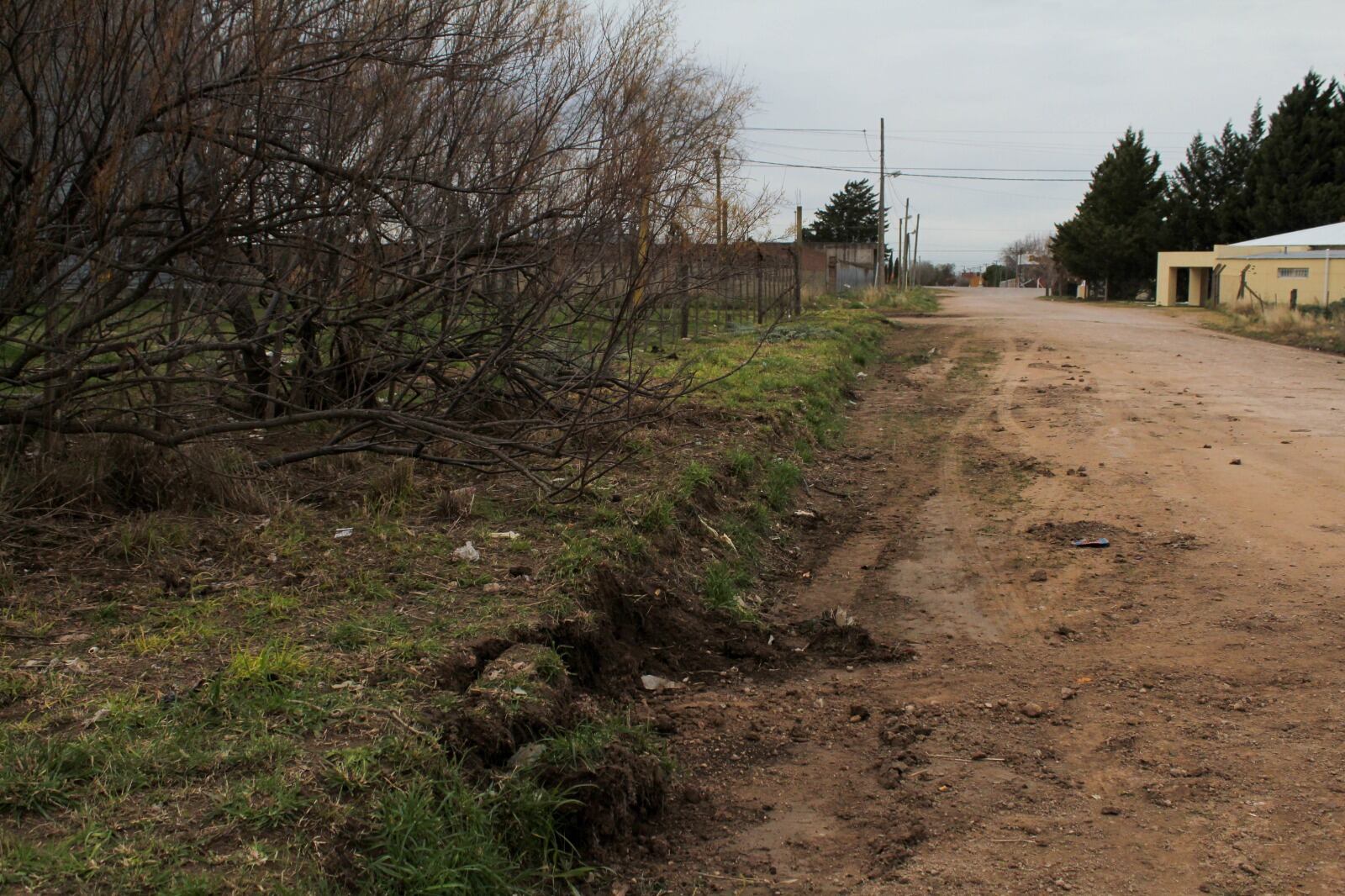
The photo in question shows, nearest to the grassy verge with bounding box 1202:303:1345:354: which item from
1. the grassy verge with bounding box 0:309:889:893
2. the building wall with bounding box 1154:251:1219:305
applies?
the building wall with bounding box 1154:251:1219:305

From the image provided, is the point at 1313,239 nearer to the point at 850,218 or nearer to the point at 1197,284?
the point at 1197,284

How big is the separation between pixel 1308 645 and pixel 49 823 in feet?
16.6

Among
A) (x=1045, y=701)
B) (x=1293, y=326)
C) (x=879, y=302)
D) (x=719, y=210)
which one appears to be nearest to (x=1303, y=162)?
(x=879, y=302)

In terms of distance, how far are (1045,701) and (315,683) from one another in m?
2.92

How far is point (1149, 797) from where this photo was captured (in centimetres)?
373

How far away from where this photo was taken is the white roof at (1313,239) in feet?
109

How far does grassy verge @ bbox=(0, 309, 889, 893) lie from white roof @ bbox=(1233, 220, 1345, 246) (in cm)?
3325

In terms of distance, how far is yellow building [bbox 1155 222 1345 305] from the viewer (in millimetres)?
31141

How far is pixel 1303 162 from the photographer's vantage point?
152ft

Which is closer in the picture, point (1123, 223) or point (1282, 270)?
point (1282, 270)

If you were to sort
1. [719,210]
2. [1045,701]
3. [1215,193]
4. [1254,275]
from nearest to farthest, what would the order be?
1. [1045,701]
2. [719,210]
3. [1254,275]
4. [1215,193]

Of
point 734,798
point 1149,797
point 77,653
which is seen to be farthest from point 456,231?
point 1149,797

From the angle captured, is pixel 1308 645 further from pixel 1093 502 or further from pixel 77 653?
pixel 77 653

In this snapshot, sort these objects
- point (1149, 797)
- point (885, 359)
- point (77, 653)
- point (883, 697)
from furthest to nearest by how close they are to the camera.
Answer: point (885, 359) → point (883, 697) → point (77, 653) → point (1149, 797)
